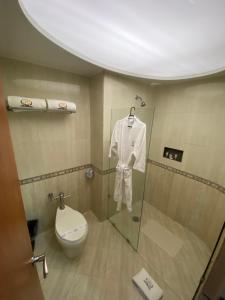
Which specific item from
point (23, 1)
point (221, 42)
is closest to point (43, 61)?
point (23, 1)

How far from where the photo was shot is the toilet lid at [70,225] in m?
1.50

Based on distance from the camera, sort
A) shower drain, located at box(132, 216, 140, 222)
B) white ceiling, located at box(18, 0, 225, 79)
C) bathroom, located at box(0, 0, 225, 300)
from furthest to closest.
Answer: shower drain, located at box(132, 216, 140, 222)
bathroom, located at box(0, 0, 225, 300)
white ceiling, located at box(18, 0, 225, 79)

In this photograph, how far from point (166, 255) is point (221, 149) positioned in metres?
1.54

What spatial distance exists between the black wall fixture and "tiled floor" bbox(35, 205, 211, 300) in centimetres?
122

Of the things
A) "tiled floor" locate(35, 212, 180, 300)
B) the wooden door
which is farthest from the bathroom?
the wooden door

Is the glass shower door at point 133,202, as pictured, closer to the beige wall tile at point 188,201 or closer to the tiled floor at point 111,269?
the tiled floor at point 111,269

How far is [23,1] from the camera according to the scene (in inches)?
31.0

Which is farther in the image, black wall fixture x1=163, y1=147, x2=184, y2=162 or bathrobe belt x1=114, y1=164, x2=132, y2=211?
black wall fixture x1=163, y1=147, x2=184, y2=162

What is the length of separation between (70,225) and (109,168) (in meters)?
0.90

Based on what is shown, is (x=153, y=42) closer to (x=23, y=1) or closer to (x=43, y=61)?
(x=23, y=1)

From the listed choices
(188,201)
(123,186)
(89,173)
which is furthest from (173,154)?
(89,173)

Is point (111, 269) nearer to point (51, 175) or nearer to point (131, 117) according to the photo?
point (51, 175)

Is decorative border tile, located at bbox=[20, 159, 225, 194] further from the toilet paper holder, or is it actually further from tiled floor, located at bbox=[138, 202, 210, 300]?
tiled floor, located at bbox=[138, 202, 210, 300]

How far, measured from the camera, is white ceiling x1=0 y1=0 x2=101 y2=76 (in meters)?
0.84
